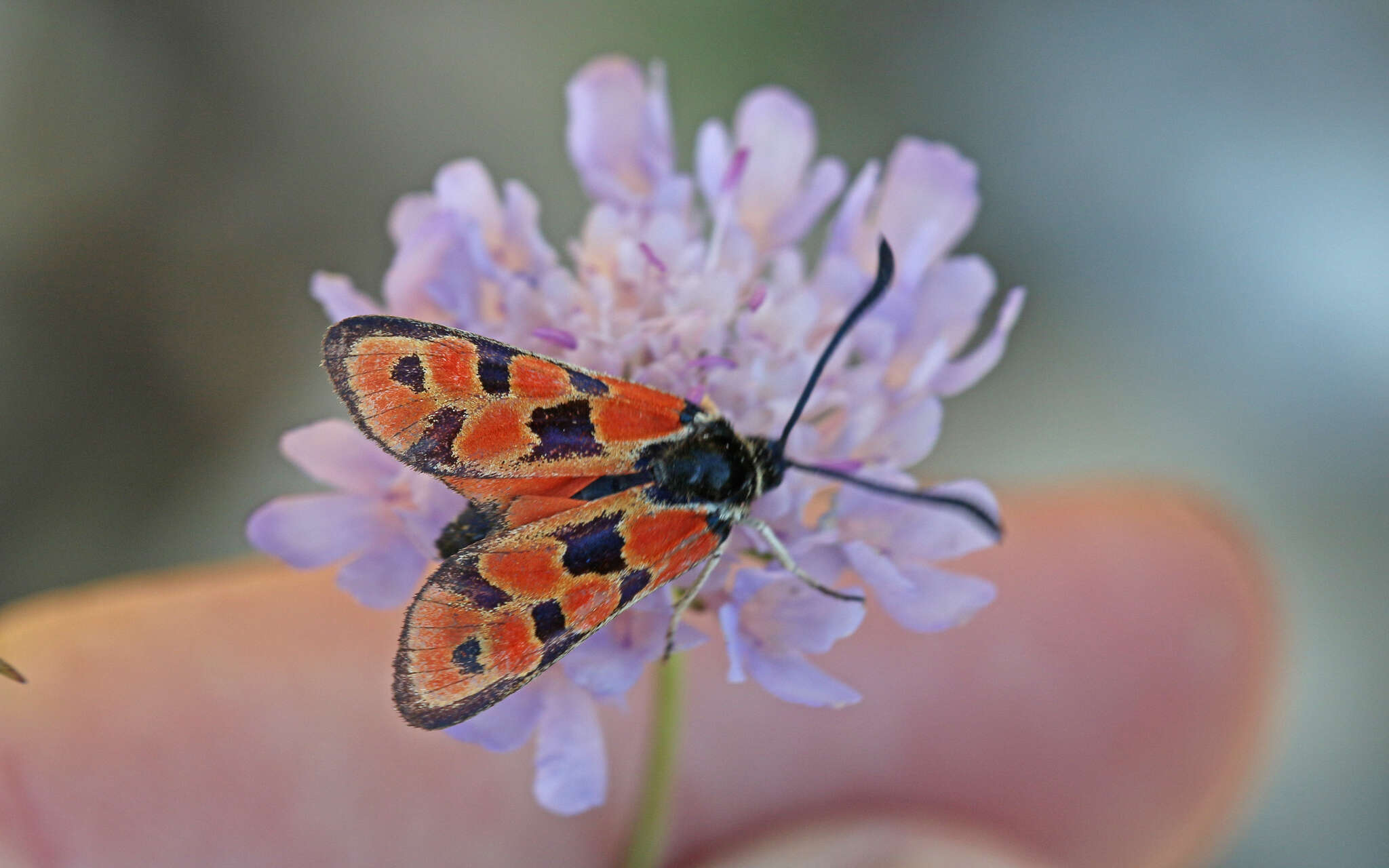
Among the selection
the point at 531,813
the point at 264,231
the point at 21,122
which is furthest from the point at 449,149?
the point at 531,813

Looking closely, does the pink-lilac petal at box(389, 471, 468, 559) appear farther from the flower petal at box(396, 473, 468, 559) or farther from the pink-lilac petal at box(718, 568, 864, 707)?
the pink-lilac petal at box(718, 568, 864, 707)

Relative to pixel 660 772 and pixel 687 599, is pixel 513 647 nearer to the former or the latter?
pixel 687 599

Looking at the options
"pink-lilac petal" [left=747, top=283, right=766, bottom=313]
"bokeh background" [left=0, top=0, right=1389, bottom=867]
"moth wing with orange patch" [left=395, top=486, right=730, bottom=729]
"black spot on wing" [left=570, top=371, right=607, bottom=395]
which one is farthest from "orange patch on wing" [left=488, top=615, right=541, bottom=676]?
"bokeh background" [left=0, top=0, right=1389, bottom=867]

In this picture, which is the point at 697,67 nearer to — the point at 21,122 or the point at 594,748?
the point at 21,122

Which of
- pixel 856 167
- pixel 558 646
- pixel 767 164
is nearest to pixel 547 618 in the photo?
pixel 558 646

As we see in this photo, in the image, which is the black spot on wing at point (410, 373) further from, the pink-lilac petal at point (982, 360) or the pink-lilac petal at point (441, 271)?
the pink-lilac petal at point (982, 360)
